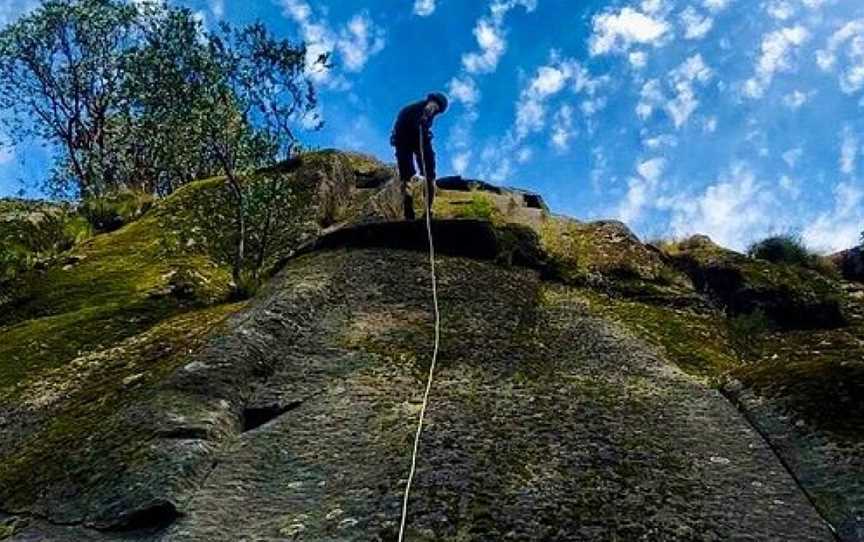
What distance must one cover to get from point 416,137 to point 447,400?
445 inches

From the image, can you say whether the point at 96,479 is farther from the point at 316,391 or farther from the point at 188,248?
the point at 188,248

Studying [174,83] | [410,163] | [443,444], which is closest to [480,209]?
[410,163]

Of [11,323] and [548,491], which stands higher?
[11,323]

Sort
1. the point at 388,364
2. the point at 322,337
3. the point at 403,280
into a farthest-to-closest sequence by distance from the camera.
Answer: the point at 403,280 → the point at 322,337 → the point at 388,364

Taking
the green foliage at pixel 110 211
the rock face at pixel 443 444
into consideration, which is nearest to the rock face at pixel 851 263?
the rock face at pixel 443 444

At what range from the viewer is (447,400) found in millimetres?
12172

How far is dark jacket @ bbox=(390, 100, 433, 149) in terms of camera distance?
22047 mm

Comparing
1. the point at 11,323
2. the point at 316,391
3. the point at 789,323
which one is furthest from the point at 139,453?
the point at 789,323

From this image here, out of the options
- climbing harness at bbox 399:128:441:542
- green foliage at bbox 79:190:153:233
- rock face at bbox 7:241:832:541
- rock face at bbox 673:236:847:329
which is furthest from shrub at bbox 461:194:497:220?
green foliage at bbox 79:190:153:233

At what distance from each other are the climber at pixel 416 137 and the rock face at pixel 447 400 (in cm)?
298

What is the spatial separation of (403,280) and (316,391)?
A: 508 cm

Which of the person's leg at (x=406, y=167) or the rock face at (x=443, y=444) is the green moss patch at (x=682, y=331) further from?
the person's leg at (x=406, y=167)

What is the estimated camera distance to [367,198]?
29094 millimetres

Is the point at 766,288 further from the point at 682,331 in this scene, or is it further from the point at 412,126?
the point at 412,126
